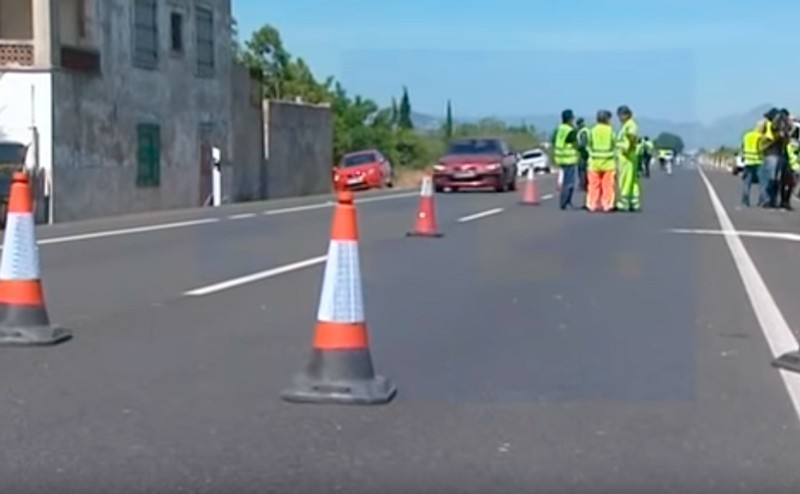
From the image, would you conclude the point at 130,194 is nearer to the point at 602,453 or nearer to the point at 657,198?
the point at 657,198

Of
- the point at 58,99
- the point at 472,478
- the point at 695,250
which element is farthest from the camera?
the point at 58,99

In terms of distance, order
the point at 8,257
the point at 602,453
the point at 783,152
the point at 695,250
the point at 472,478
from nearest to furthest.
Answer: the point at 472,478, the point at 602,453, the point at 8,257, the point at 695,250, the point at 783,152

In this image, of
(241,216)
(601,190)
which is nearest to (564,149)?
(601,190)

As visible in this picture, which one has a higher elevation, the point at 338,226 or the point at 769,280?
the point at 338,226

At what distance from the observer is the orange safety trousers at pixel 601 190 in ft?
82.0

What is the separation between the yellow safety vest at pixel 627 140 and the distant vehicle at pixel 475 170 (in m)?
13.6

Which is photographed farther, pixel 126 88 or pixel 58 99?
pixel 126 88

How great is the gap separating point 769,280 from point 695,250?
3356 mm

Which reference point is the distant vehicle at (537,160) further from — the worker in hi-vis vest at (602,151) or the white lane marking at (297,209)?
the worker in hi-vis vest at (602,151)

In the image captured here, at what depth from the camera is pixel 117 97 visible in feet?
111

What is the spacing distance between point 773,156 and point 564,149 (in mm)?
3836

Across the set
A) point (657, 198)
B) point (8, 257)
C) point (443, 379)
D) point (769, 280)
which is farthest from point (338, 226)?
point (657, 198)

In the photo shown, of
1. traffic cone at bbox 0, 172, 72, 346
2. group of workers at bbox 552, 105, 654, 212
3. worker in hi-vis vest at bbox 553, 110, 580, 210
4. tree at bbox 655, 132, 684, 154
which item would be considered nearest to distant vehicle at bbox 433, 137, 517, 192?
tree at bbox 655, 132, 684, 154

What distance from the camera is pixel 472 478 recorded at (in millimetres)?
6219
